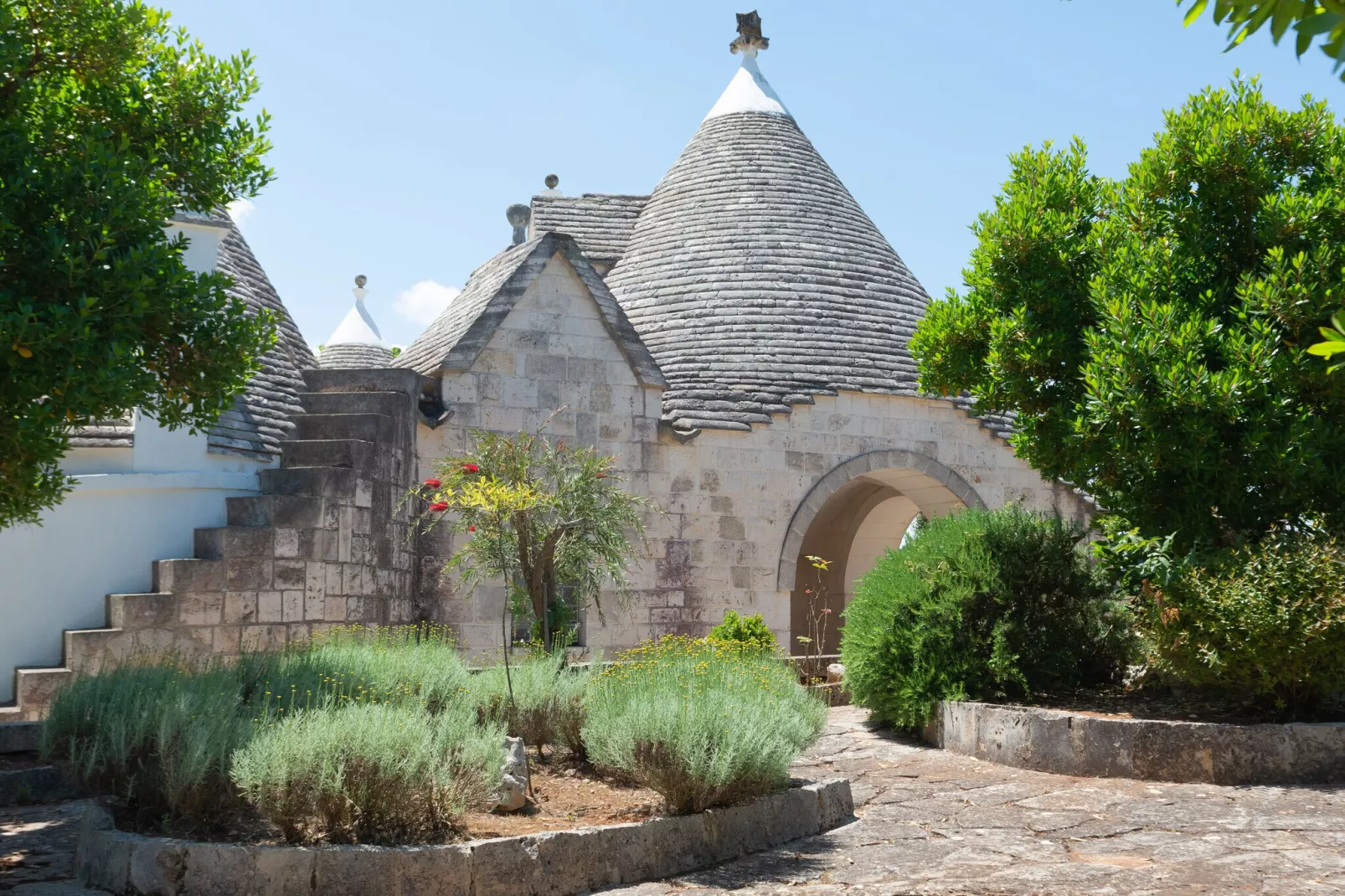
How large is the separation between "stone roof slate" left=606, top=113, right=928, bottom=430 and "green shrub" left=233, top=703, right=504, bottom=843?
800cm

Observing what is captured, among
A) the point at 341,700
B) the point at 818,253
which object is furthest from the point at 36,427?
the point at 818,253

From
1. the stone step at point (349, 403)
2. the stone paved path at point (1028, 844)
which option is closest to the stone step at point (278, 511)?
the stone step at point (349, 403)

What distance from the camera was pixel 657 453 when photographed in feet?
41.1

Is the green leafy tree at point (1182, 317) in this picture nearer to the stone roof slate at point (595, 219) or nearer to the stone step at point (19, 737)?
the stone step at point (19, 737)

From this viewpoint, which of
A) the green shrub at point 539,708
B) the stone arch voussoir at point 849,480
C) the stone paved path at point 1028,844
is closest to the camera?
the stone paved path at point 1028,844

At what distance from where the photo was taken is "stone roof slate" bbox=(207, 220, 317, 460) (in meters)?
10.8

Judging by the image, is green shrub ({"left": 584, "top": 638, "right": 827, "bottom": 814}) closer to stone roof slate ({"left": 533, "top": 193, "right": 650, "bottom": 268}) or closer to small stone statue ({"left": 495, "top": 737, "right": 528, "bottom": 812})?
small stone statue ({"left": 495, "top": 737, "right": 528, "bottom": 812})

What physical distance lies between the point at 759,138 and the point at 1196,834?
11.9 meters

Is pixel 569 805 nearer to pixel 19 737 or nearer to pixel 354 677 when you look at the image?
pixel 354 677

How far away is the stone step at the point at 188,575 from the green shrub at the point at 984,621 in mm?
5045

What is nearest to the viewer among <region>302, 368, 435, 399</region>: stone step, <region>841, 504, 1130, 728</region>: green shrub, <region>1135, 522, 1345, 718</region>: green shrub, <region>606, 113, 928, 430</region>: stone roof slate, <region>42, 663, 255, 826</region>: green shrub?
<region>42, 663, 255, 826</region>: green shrub

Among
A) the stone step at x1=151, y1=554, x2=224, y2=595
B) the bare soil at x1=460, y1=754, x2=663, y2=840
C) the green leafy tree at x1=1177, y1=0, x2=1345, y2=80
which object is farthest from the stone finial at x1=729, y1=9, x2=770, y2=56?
the green leafy tree at x1=1177, y1=0, x2=1345, y2=80

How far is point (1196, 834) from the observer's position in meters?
5.53

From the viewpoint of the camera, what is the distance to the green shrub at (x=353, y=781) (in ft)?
Result: 15.2
